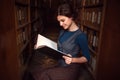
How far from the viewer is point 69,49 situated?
126cm

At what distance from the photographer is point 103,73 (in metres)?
1.92

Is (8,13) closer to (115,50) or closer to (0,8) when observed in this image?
(0,8)

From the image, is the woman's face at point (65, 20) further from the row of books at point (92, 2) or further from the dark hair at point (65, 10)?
the row of books at point (92, 2)

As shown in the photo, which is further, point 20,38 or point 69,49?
point 20,38

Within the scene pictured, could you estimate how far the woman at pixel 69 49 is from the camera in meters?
1.16

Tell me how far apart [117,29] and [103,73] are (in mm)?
603

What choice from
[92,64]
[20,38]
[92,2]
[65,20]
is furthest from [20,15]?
[92,64]

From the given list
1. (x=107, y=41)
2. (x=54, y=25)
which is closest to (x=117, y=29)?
(x=107, y=41)

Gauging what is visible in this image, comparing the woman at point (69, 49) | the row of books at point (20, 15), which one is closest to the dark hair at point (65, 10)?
the woman at point (69, 49)

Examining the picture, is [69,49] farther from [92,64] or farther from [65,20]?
[92,64]

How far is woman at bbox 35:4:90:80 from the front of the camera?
45.8 inches

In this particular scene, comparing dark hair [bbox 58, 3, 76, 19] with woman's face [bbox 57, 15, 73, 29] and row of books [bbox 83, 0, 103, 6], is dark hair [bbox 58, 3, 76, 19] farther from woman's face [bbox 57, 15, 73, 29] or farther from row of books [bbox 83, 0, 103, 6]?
row of books [bbox 83, 0, 103, 6]

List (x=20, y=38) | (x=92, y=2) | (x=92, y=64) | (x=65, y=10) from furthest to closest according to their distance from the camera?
(x=92, y=2) < (x=92, y=64) < (x=20, y=38) < (x=65, y=10)

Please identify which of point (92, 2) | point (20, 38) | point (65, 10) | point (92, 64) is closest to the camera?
point (65, 10)
